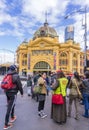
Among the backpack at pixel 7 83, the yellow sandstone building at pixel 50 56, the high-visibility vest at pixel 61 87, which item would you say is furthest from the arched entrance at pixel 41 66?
the backpack at pixel 7 83

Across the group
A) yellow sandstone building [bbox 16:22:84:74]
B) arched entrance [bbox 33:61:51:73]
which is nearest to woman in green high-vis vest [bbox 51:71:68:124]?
yellow sandstone building [bbox 16:22:84:74]

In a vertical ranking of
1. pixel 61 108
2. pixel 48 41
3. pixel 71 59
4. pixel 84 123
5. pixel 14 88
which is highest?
pixel 48 41

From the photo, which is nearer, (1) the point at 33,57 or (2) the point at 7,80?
(2) the point at 7,80

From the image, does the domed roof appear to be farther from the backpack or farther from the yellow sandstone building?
the backpack

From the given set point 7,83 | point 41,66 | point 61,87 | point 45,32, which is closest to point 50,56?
point 41,66

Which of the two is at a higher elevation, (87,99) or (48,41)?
(48,41)

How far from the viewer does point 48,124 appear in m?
7.18

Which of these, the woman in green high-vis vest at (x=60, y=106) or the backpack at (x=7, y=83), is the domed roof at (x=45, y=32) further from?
the backpack at (x=7, y=83)

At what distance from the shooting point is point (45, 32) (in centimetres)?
8912

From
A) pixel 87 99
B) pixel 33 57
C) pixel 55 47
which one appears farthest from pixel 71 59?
pixel 87 99

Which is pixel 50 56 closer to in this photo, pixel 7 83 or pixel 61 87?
pixel 61 87

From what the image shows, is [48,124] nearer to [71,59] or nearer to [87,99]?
[87,99]

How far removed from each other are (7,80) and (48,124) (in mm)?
1938

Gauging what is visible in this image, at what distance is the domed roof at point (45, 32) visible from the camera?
89.0 m
